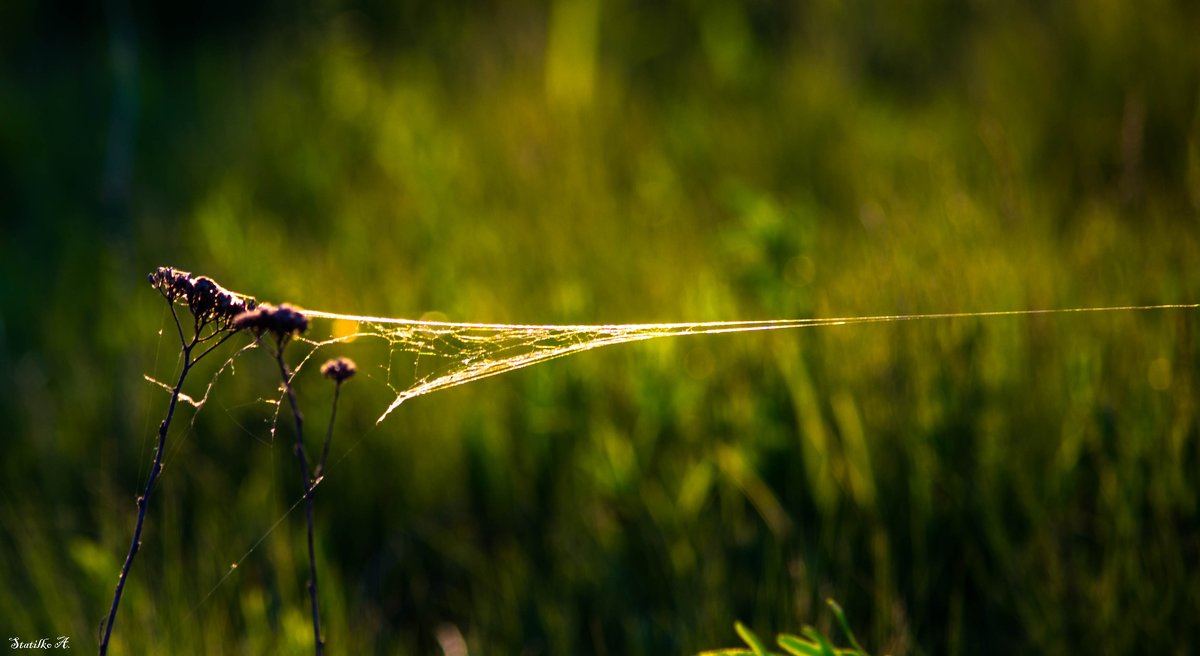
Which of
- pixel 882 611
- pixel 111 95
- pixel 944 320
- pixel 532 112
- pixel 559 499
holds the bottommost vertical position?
pixel 882 611

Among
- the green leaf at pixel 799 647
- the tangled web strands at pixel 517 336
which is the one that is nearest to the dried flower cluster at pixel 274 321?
the tangled web strands at pixel 517 336

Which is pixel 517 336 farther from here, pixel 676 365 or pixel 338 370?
pixel 676 365

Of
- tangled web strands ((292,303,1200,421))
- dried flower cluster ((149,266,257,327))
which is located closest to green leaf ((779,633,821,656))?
tangled web strands ((292,303,1200,421))

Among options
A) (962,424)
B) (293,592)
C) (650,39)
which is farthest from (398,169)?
(962,424)

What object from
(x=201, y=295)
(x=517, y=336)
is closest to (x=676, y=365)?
(x=517, y=336)

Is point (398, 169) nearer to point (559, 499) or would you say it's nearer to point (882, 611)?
point (559, 499)

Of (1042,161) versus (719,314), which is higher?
(1042,161)

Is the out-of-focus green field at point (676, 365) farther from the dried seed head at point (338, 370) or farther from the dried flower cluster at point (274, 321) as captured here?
the dried flower cluster at point (274, 321)
